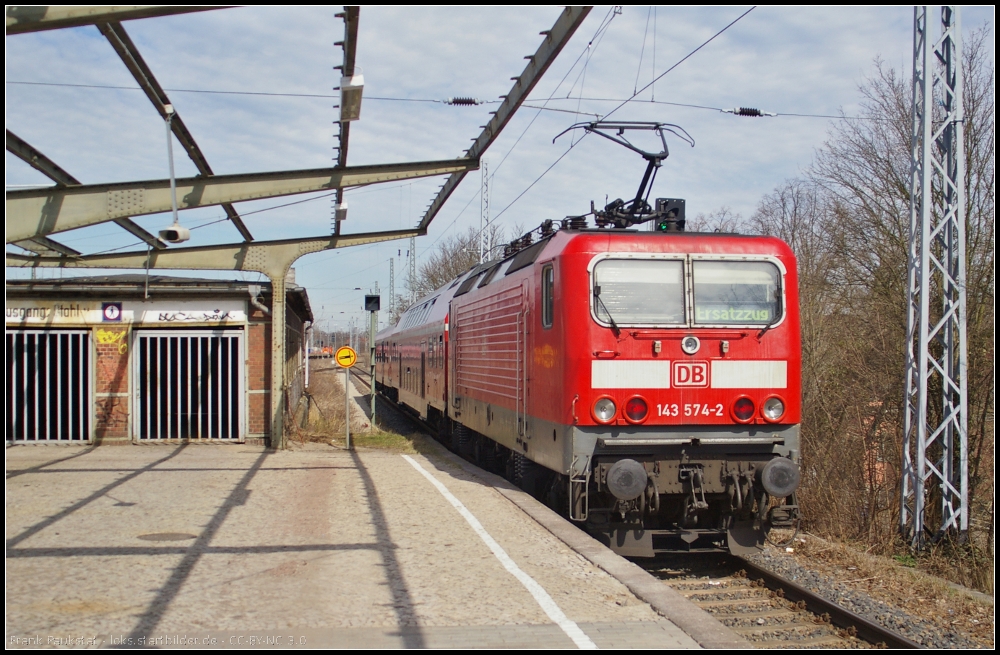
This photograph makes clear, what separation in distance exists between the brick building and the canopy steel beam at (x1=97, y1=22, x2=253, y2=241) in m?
3.10

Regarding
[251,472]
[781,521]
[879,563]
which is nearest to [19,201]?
[251,472]

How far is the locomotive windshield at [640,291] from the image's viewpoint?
8148 mm

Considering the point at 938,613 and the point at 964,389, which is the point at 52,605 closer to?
the point at 938,613

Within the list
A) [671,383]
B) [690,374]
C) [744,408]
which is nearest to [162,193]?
[671,383]

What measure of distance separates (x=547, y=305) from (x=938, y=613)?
14.9 ft

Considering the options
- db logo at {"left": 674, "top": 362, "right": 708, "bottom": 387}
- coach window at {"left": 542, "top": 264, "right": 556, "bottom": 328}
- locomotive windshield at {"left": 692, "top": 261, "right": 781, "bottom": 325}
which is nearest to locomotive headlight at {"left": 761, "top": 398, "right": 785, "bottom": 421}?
db logo at {"left": 674, "top": 362, "right": 708, "bottom": 387}

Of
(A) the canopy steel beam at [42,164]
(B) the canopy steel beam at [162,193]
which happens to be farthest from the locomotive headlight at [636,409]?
(A) the canopy steel beam at [42,164]

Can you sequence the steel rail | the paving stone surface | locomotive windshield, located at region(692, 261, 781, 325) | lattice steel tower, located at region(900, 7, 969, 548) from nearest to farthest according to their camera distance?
the paving stone surface < the steel rail < locomotive windshield, located at region(692, 261, 781, 325) < lattice steel tower, located at region(900, 7, 969, 548)

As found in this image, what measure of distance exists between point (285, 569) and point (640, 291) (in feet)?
13.6

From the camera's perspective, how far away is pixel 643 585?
20.8 feet

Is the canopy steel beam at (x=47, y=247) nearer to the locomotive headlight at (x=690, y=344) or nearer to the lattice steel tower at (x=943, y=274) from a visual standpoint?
the locomotive headlight at (x=690, y=344)

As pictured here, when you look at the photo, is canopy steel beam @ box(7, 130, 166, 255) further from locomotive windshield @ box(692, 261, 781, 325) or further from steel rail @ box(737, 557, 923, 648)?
steel rail @ box(737, 557, 923, 648)

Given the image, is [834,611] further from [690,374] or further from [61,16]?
[61,16]

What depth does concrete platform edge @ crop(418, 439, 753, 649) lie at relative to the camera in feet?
17.3
